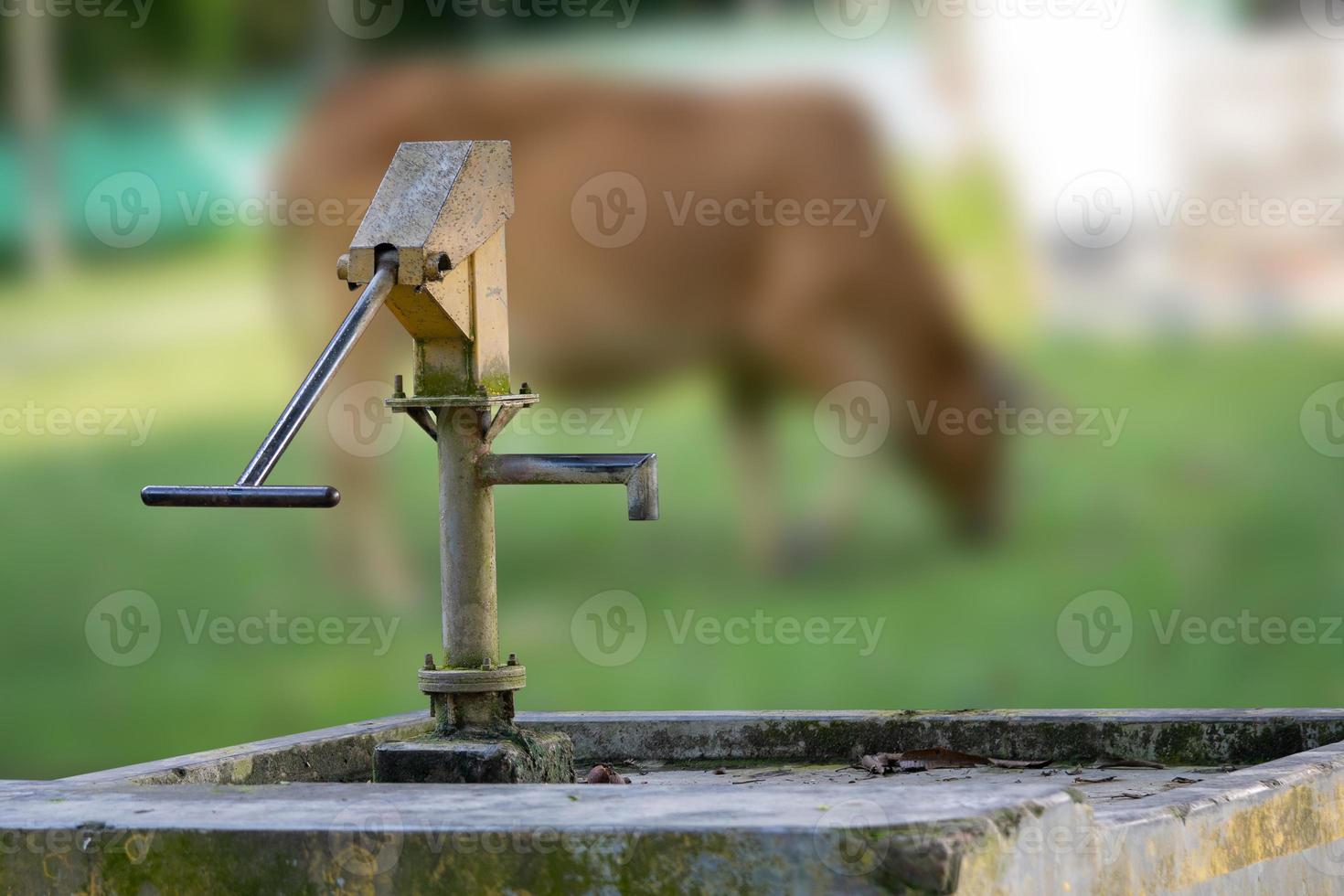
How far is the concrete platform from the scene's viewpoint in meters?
1.35

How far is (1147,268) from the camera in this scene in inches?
196

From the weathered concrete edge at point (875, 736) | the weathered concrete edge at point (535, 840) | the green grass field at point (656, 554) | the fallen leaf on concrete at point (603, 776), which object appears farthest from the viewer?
the green grass field at point (656, 554)

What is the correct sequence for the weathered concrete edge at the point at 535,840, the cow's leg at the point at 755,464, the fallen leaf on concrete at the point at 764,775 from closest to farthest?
the weathered concrete edge at the point at 535,840, the fallen leaf on concrete at the point at 764,775, the cow's leg at the point at 755,464

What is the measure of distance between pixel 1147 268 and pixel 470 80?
1.81 m

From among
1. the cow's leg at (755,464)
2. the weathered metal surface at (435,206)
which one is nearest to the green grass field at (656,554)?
the cow's leg at (755,464)

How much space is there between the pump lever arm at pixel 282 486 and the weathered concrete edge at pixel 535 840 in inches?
8.9

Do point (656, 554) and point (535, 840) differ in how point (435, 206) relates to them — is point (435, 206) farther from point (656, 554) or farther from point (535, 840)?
point (656, 554)

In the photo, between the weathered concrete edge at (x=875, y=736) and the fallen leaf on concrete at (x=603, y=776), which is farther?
the weathered concrete edge at (x=875, y=736)

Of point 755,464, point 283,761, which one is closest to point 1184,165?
point 755,464

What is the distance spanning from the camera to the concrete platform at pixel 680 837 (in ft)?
4.44

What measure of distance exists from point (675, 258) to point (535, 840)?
4.06 m

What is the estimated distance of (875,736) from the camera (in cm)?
228

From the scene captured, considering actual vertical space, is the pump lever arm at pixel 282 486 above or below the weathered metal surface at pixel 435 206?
below

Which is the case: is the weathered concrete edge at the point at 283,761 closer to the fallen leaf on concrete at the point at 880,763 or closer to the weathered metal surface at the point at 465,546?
the weathered metal surface at the point at 465,546
